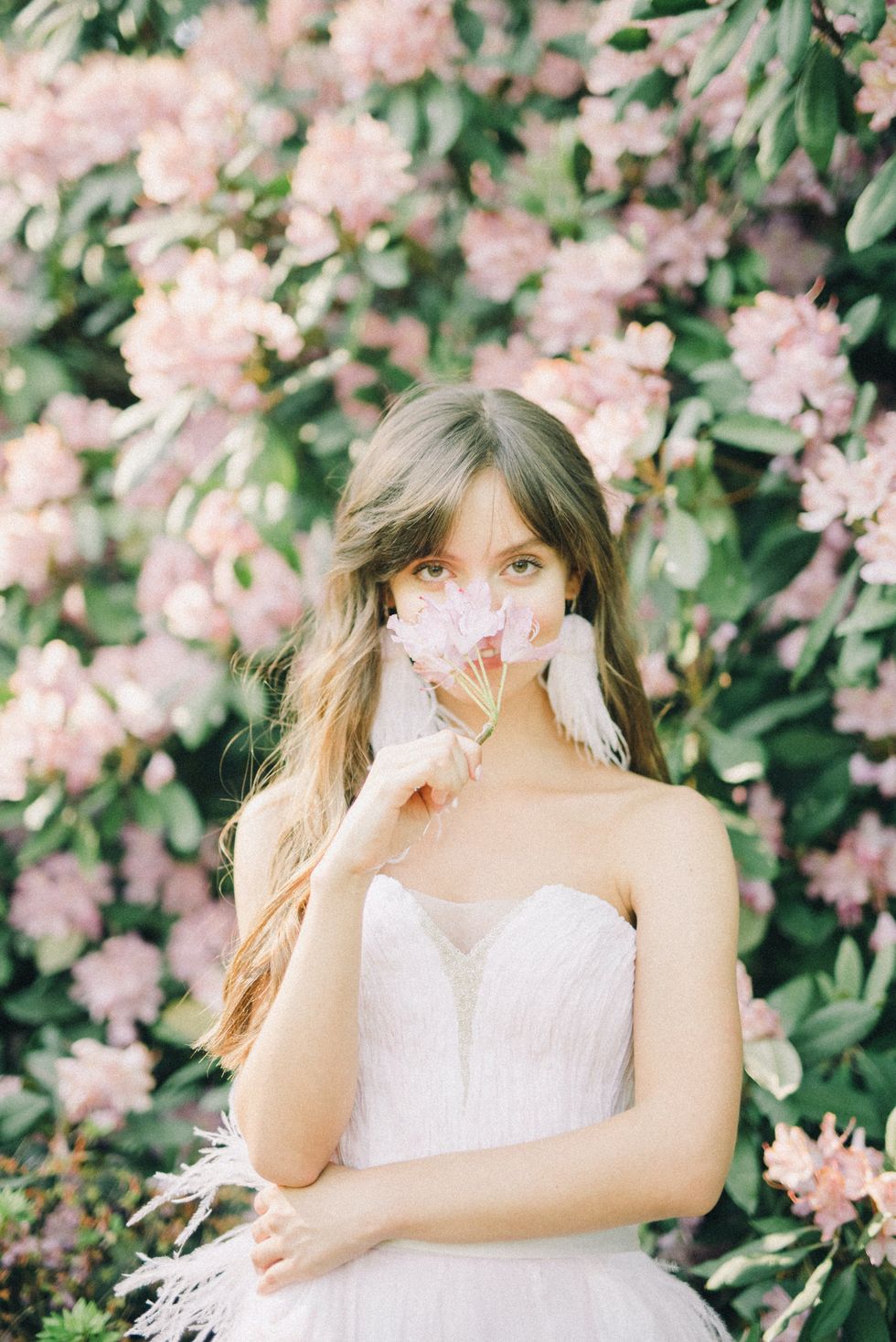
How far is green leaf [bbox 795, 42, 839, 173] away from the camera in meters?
1.79

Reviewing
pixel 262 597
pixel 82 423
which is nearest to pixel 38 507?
pixel 82 423

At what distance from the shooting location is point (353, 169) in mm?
2260

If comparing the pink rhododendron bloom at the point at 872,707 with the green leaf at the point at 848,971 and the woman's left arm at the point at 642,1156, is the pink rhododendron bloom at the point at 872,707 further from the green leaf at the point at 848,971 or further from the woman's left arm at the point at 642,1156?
the woman's left arm at the point at 642,1156

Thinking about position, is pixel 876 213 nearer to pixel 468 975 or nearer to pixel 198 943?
pixel 468 975

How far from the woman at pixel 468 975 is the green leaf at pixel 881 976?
0.60 metres

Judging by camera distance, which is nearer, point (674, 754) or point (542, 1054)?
point (542, 1054)

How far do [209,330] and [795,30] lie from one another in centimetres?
117

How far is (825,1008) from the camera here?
1892 millimetres

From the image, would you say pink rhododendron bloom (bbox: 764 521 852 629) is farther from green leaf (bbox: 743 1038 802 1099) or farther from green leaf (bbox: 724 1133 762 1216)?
green leaf (bbox: 724 1133 762 1216)

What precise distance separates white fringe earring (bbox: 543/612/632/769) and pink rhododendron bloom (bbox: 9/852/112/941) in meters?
1.32

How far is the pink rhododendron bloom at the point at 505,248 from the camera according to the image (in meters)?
2.38

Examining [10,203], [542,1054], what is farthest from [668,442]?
[10,203]

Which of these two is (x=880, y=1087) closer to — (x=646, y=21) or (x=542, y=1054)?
(x=542, y=1054)

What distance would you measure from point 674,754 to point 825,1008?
1.59ft
